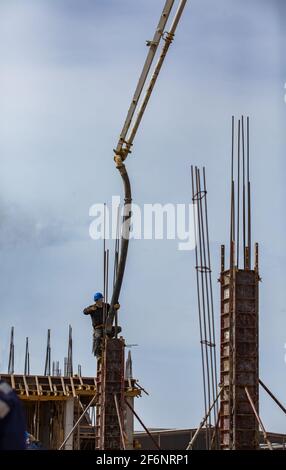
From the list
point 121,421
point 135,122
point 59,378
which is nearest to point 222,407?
point 121,421

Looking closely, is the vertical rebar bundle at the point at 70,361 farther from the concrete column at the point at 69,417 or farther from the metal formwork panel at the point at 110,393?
the metal formwork panel at the point at 110,393

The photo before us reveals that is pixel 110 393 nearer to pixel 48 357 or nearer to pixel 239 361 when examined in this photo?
pixel 239 361

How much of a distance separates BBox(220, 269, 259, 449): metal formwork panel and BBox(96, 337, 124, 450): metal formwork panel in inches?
256

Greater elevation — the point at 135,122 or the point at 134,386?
the point at 135,122

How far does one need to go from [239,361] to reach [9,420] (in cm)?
1444

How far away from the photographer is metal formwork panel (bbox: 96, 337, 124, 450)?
2333 cm

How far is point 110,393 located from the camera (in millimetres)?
23625

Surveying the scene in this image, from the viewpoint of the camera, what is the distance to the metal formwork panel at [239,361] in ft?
56.0

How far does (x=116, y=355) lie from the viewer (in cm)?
2394

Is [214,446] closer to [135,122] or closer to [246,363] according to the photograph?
[246,363]

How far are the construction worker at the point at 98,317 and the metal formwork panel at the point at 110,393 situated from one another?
1.33ft

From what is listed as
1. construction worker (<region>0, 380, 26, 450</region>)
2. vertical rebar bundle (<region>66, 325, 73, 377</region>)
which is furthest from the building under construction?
construction worker (<region>0, 380, 26, 450</region>)

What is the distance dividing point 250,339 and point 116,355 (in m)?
7.26

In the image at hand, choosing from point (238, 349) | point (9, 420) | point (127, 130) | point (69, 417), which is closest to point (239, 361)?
point (238, 349)
